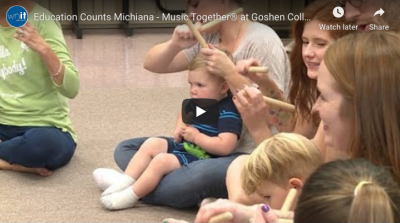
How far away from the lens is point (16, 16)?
2109 millimetres

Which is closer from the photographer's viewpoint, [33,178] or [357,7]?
[357,7]

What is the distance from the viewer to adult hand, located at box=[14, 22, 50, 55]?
6.50ft

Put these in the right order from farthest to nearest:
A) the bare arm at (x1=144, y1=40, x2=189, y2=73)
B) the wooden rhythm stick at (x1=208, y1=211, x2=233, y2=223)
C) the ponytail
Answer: the bare arm at (x1=144, y1=40, x2=189, y2=73) → the wooden rhythm stick at (x1=208, y1=211, x2=233, y2=223) → the ponytail

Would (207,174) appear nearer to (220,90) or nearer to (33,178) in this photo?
(220,90)

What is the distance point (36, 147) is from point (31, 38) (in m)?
0.32

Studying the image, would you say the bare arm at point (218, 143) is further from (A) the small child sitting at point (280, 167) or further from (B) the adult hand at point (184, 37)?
(A) the small child sitting at point (280, 167)

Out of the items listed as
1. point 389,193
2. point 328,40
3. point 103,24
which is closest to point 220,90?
point 328,40

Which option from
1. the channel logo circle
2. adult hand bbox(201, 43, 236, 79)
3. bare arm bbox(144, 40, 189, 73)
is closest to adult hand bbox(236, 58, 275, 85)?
adult hand bbox(201, 43, 236, 79)

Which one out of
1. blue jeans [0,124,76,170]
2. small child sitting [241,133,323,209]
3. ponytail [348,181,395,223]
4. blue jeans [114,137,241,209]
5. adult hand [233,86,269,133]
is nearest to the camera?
ponytail [348,181,395,223]

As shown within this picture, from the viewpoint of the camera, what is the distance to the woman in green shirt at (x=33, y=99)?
2.08m

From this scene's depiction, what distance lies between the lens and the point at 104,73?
349cm

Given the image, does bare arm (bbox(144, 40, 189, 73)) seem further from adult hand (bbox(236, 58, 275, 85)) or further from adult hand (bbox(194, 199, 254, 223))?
adult hand (bbox(194, 199, 254, 223))

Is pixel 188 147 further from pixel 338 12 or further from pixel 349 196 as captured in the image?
pixel 349 196

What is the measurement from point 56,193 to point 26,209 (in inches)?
5.3
